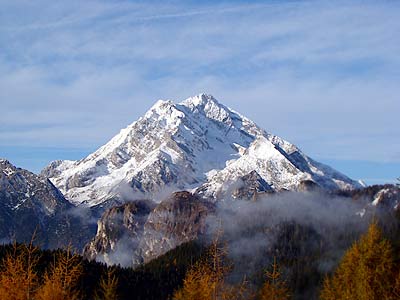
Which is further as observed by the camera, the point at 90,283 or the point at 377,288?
the point at 90,283

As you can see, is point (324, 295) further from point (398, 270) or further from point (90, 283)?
point (90, 283)

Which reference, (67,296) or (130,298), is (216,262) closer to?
(67,296)

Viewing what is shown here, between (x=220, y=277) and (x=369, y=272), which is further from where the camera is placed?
(x=369, y=272)

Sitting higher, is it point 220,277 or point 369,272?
point 369,272

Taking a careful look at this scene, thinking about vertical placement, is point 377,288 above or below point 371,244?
below

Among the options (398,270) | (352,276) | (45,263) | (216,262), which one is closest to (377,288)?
(352,276)

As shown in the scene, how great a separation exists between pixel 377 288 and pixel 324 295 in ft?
38.6

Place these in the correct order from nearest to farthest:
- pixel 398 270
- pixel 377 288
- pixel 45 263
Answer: pixel 377 288
pixel 398 270
pixel 45 263

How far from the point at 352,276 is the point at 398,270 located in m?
8.03

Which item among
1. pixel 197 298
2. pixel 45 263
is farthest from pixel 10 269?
pixel 45 263

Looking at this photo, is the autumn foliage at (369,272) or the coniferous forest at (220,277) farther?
the autumn foliage at (369,272)

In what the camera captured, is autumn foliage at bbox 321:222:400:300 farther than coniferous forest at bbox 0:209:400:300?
Yes

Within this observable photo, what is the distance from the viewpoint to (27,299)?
43719 mm

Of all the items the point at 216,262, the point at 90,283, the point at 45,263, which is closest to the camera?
the point at 216,262
